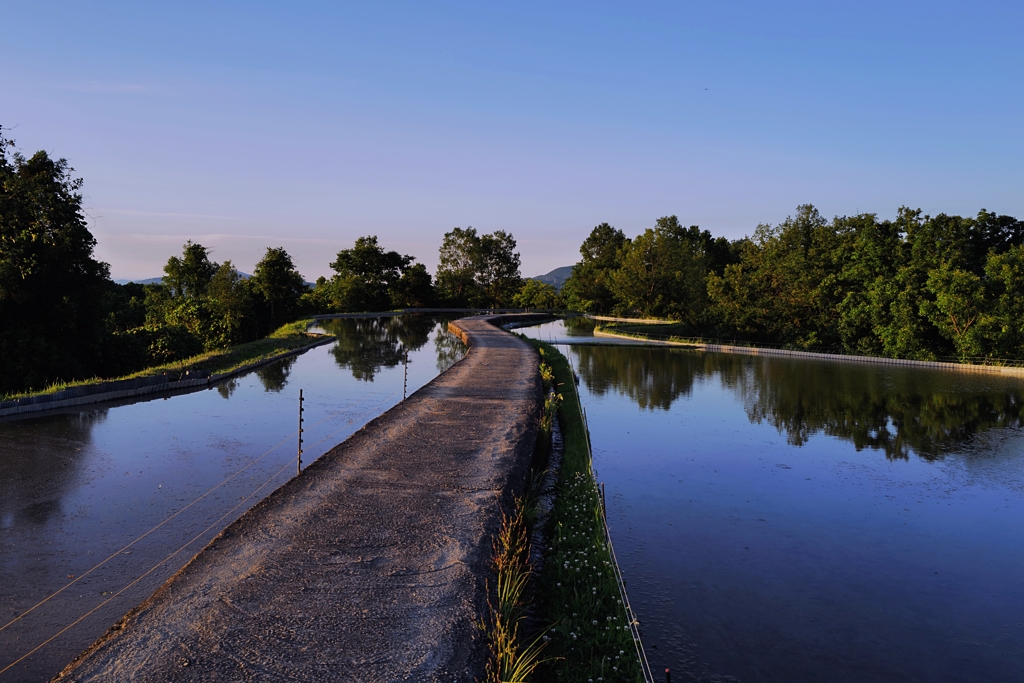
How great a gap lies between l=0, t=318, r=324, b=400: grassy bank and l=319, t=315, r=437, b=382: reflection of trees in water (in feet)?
9.45

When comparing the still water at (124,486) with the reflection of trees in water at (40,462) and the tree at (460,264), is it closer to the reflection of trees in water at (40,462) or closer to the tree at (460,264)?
the reflection of trees in water at (40,462)

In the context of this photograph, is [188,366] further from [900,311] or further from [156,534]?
[900,311]

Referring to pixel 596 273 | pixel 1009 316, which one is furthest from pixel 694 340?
pixel 596 273

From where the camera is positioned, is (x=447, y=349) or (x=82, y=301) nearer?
(x=82, y=301)

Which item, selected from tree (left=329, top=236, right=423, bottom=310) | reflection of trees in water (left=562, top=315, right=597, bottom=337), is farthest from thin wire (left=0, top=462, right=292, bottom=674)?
tree (left=329, top=236, right=423, bottom=310)

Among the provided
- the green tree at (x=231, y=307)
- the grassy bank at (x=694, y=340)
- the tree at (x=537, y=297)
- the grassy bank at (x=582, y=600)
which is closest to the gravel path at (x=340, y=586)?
Answer: the grassy bank at (x=582, y=600)

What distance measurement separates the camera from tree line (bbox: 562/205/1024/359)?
34.2 metres

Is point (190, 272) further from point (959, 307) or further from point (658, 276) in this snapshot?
point (959, 307)

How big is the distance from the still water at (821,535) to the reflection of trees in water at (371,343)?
13.5 meters

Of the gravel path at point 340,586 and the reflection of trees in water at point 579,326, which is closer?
the gravel path at point 340,586

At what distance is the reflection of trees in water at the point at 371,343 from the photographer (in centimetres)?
3275

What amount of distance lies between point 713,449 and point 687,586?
8.33 meters

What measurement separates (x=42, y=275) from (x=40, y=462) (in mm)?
12453

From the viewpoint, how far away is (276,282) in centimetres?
6038
